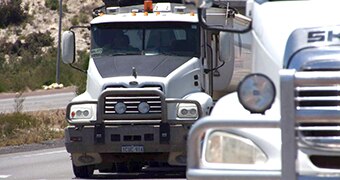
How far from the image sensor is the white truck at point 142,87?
56.1ft

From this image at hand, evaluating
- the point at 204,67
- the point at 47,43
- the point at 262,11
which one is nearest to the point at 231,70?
the point at 204,67

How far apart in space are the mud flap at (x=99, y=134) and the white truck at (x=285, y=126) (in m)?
8.88

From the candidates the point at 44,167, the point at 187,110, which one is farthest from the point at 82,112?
the point at 44,167

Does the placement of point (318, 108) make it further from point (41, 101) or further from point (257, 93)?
point (41, 101)

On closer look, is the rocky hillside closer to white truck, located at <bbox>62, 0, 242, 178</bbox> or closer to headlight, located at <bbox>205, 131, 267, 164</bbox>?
white truck, located at <bbox>62, 0, 242, 178</bbox>

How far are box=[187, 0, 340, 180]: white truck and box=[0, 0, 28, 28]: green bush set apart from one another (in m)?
67.9

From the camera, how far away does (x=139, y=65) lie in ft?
58.2

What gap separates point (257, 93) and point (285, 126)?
0.35m

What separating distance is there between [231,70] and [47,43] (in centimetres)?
5600

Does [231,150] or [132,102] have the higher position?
[231,150]

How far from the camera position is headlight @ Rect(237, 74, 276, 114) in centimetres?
755

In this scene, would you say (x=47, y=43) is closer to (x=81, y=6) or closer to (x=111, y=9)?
(x=81, y=6)

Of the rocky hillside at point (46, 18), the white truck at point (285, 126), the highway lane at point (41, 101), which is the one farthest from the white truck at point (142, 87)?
the rocky hillside at point (46, 18)

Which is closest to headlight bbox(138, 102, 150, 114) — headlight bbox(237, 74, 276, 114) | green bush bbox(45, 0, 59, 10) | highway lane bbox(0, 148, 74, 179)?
highway lane bbox(0, 148, 74, 179)
